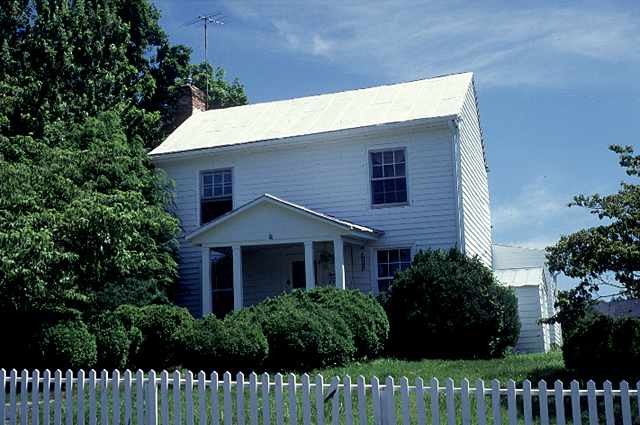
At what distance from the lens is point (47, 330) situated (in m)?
13.0

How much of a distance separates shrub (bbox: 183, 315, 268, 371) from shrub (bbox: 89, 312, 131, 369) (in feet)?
4.13

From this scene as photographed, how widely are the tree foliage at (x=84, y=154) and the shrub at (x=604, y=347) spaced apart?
25.9 feet

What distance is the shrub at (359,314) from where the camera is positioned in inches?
591

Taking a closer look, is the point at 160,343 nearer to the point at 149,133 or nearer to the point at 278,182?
the point at 278,182

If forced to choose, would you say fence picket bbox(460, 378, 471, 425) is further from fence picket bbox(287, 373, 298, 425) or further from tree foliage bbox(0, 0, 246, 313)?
tree foliage bbox(0, 0, 246, 313)

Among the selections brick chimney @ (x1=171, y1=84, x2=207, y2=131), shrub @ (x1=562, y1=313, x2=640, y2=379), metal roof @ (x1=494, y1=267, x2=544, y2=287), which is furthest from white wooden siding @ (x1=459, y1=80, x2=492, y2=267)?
brick chimney @ (x1=171, y1=84, x2=207, y2=131)

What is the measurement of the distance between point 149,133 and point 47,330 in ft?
57.3

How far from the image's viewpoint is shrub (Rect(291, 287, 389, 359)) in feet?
49.2

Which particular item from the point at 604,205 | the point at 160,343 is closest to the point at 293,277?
the point at 160,343

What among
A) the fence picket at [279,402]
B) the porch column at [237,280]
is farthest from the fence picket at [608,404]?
the porch column at [237,280]

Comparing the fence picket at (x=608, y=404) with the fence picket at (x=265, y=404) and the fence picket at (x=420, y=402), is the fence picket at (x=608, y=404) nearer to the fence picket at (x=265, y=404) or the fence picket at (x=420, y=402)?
the fence picket at (x=420, y=402)

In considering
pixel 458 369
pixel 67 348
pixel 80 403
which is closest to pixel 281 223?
pixel 458 369

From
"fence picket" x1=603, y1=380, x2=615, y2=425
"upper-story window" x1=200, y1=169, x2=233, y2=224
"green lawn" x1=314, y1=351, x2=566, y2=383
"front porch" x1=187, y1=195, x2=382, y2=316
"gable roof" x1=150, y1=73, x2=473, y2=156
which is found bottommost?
"green lawn" x1=314, y1=351, x2=566, y2=383

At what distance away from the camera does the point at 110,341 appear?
44.5ft
